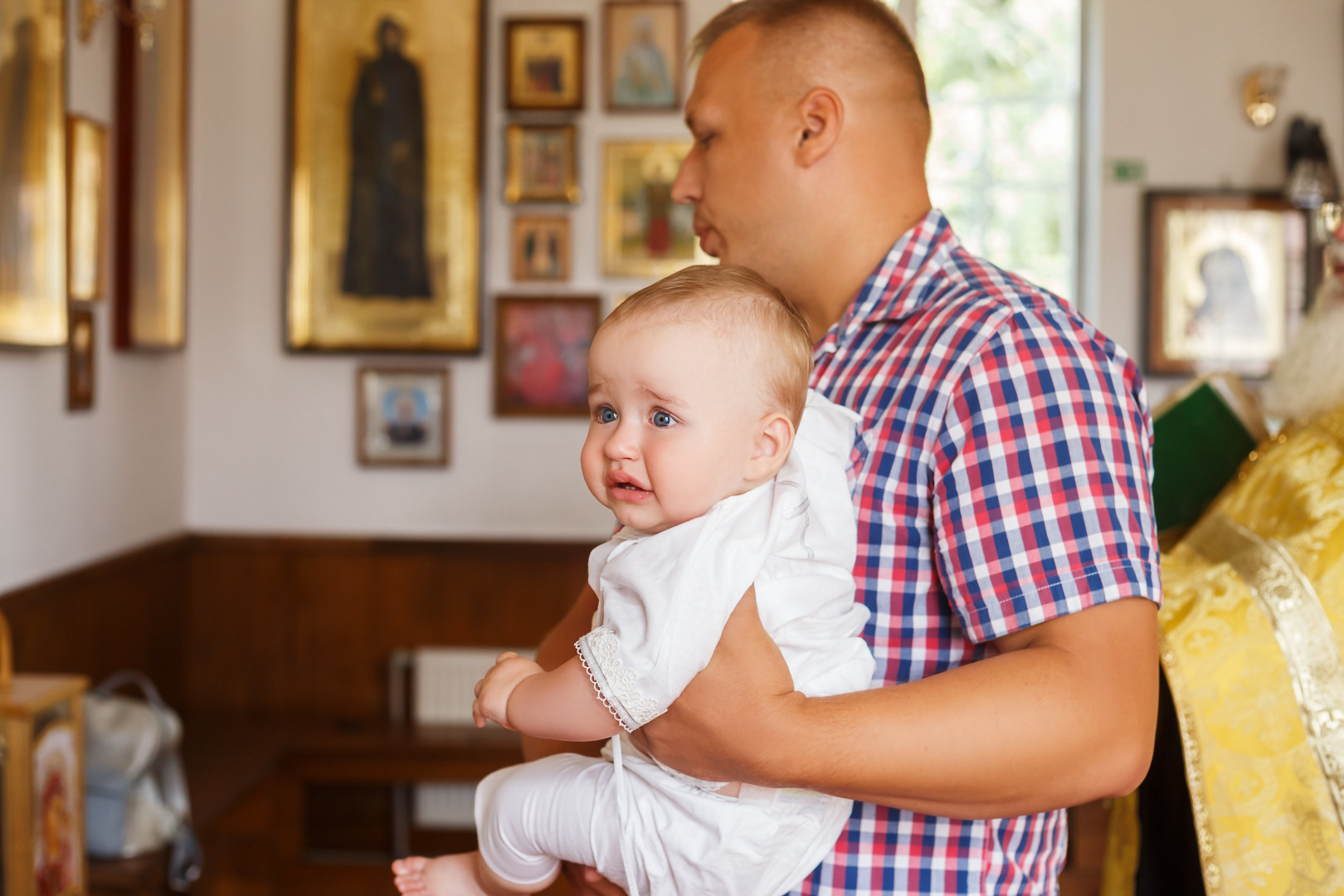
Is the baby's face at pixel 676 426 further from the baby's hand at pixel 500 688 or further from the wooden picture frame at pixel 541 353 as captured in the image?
the wooden picture frame at pixel 541 353

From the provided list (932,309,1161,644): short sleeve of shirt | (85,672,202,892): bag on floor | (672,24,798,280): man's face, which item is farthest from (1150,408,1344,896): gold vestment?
(85,672,202,892): bag on floor

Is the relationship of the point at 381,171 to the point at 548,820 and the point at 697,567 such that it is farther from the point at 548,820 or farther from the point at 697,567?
the point at 697,567

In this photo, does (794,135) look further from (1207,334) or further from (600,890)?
(1207,334)

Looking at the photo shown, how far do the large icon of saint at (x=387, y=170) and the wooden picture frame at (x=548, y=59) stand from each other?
40 centimetres

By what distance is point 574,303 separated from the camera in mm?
4762

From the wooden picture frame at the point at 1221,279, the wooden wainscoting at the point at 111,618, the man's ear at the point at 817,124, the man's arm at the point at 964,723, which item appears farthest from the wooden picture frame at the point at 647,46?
the man's arm at the point at 964,723

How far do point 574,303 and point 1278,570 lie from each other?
3406mm

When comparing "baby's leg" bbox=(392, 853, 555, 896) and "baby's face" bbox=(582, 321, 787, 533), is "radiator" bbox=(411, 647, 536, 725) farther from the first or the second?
"baby's face" bbox=(582, 321, 787, 533)

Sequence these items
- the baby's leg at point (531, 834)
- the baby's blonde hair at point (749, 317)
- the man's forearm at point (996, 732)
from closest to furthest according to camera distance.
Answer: the man's forearm at point (996, 732) < the baby's blonde hair at point (749, 317) < the baby's leg at point (531, 834)

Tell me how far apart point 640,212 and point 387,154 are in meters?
1.06

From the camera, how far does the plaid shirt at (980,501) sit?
1.05 metres

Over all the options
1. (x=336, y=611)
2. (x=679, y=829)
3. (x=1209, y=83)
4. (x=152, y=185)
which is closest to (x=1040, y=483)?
(x=679, y=829)

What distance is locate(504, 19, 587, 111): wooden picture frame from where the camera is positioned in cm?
468

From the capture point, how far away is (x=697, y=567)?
3.32 feet
